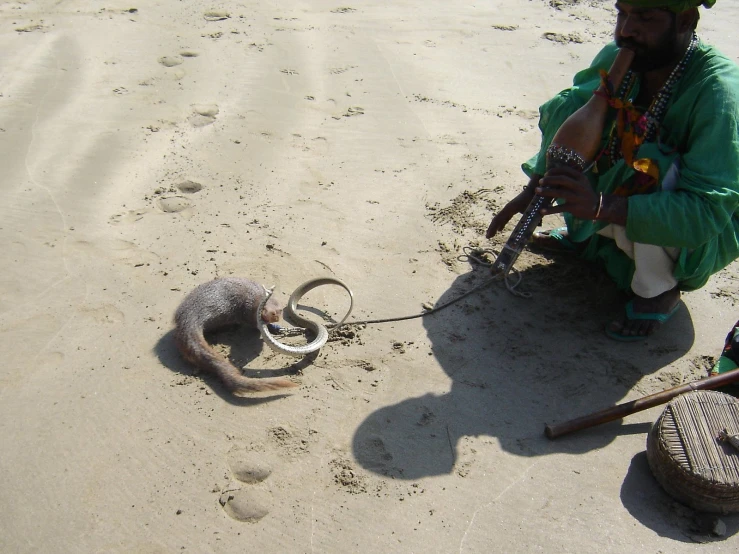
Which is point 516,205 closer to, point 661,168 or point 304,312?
point 661,168

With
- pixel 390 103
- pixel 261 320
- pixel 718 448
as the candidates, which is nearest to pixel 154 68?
pixel 390 103

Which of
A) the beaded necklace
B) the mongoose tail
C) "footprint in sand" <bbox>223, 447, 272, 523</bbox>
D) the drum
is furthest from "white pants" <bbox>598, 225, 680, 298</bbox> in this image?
"footprint in sand" <bbox>223, 447, 272, 523</bbox>

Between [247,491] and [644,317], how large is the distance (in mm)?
2057

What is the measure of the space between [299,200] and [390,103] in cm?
157

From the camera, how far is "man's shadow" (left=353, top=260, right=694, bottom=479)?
8.92 ft

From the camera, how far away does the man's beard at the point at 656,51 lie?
2.82m

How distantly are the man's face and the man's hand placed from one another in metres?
0.62

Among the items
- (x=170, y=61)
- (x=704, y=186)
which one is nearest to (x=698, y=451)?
(x=704, y=186)

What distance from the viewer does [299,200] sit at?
4195mm

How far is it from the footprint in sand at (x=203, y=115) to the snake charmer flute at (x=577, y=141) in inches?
113

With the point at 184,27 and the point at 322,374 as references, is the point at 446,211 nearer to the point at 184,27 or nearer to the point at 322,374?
the point at 322,374

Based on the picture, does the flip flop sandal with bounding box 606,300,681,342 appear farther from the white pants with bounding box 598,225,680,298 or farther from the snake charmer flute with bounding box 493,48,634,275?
the snake charmer flute with bounding box 493,48,634,275

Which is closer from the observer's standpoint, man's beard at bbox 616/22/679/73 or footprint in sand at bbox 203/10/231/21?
man's beard at bbox 616/22/679/73

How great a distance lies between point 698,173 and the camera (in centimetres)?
281
